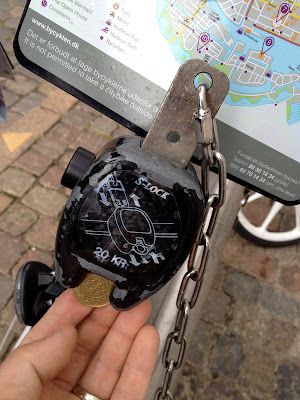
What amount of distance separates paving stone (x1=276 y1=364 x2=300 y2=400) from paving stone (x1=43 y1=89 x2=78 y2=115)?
1.92 meters

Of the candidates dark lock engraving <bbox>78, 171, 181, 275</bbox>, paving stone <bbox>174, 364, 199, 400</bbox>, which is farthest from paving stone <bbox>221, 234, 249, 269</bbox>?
dark lock engraving <bbox>78, 171, 181, 275</bbox>

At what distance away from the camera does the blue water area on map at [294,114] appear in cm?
59

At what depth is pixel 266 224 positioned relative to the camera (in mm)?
2076

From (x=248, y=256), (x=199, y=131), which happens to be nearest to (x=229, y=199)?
(x=199, y=131)

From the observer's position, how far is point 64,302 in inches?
33.4

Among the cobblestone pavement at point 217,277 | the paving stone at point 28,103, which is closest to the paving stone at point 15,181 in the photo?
the cobblestone pavement at point 217,277

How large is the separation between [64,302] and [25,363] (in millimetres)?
151

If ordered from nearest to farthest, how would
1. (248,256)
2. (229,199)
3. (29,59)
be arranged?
(29,59)
(229,199)
(248,256)

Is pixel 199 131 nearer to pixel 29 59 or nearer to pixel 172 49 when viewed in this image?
pixel 172 49

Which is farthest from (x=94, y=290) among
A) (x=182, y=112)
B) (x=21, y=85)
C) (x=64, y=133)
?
(x=21, y=85)

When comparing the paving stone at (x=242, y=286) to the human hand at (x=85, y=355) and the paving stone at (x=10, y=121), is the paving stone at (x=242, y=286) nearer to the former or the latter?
the human hand at (x=85, y=355)

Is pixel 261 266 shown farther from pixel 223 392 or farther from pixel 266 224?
pixel 223 392

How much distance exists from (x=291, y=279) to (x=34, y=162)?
5.18ft

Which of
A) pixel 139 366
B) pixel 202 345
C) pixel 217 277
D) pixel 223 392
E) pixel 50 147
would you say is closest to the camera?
pixel 139 366
